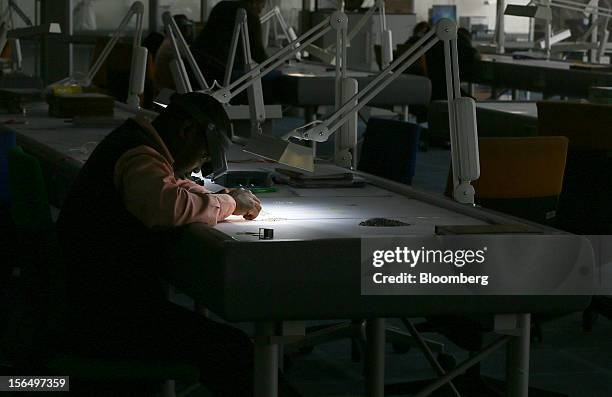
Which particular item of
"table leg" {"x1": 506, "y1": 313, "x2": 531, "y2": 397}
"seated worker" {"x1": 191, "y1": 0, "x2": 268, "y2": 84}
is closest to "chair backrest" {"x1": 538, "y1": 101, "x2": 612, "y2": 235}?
"table leg" {"x1": 506, "y1": 313, "x2": 531, "y2": 397}

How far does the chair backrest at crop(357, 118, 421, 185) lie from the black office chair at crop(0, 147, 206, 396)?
1.69m

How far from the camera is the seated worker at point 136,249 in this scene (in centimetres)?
271

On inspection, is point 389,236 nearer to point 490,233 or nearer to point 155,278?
point 490,233

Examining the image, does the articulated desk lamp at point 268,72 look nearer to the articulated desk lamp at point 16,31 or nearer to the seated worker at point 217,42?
the seated worker at point 217,42

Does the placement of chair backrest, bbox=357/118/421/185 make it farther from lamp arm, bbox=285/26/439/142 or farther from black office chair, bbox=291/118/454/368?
lamp arm, bbox=285/26/439/142

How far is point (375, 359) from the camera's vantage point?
3.25 m

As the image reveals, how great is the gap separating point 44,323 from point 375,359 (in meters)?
0.92

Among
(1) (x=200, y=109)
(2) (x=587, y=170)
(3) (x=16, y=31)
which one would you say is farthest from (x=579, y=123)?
(3) (x=16, y=31)

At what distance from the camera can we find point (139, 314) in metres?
2.78

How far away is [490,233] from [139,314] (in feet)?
2.55

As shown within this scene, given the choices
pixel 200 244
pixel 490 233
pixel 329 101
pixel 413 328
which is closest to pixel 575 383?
Result: pixel 413 328

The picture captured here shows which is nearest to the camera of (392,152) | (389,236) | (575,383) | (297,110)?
(389,236)

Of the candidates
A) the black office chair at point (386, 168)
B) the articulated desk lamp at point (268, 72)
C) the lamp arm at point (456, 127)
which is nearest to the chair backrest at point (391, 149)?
the black office chair at point (386, 168)

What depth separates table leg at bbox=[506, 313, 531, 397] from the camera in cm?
266
